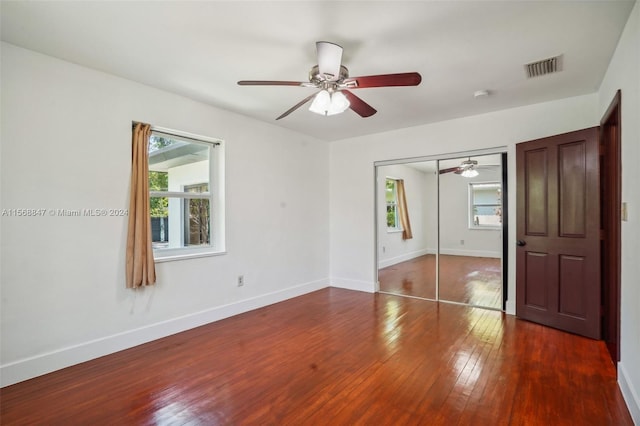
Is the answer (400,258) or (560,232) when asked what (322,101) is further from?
(400,258)

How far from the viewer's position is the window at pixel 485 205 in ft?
13.4

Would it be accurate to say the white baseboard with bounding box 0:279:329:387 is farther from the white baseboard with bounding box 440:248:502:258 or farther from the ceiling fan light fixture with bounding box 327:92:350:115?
the white baseboard with bounding box 440:248:502:258

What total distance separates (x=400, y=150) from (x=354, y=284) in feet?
7.66

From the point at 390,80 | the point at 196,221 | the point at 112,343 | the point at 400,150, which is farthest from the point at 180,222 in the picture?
the point at 400,150

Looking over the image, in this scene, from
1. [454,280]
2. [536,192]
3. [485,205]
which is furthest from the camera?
[454,280]

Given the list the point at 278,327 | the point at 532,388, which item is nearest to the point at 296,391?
the point at 278,327

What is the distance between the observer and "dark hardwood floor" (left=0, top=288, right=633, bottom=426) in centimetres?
193

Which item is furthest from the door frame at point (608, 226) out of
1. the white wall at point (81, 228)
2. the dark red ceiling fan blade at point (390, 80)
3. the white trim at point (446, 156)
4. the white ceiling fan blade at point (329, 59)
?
the white wall at point (81, 228)

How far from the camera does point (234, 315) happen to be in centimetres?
385

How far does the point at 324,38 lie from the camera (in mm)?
2254

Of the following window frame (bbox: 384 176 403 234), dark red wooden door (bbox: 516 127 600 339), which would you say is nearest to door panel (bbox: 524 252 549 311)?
dark red wooden door (bbox: 516 127 600 339)

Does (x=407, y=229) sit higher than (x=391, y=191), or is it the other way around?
(x=391, y=191)

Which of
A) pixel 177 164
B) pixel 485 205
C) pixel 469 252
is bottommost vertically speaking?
pixel 469 252

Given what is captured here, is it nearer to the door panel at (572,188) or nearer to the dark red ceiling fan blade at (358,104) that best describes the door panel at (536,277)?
the door panel at (572,188)
